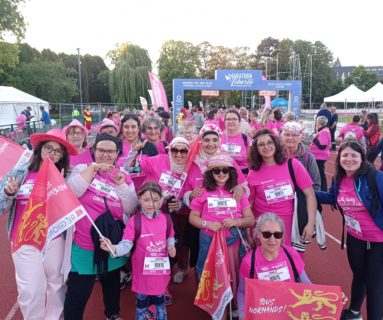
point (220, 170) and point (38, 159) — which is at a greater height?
point (38, 159)

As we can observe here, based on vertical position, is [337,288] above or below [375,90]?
below

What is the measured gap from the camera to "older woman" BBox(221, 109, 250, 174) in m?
4.95

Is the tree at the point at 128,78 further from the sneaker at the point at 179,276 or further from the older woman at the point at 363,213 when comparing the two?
the older woman at the point at 363,213

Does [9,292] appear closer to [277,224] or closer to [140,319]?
[140,319]

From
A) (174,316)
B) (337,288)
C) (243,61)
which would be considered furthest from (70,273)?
(243,61)

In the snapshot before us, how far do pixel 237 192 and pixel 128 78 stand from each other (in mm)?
41073

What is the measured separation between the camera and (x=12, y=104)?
21656 mm

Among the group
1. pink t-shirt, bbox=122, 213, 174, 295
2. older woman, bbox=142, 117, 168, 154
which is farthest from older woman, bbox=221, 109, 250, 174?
pink t-shirt, bbox=122, 213, 174, 295

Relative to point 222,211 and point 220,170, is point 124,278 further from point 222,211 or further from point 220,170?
point 220,170

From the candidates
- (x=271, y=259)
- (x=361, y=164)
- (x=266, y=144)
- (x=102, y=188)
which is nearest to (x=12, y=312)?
(x=102, y=188)

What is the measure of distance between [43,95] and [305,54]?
162 ft

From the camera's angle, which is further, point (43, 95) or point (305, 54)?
point (305, 54)

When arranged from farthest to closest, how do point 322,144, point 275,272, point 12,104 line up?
point 12,104 < point 322,144 < point 275,272

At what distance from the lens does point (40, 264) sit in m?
2.70
